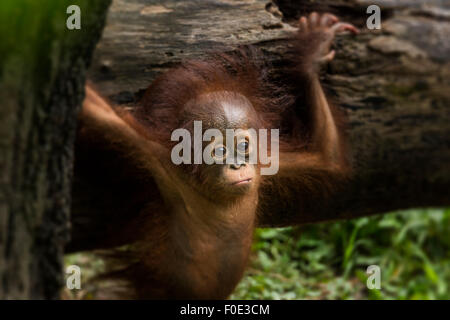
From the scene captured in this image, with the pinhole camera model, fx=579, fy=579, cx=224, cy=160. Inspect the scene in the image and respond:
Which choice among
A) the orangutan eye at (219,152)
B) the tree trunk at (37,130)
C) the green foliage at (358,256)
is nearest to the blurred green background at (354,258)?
the green foliage at (358,256)

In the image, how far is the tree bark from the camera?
2.99m

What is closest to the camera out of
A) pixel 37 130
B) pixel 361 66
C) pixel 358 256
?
pixel 37 130

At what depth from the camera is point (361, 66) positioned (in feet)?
10.9

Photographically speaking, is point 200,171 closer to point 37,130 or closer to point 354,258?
point 37,130

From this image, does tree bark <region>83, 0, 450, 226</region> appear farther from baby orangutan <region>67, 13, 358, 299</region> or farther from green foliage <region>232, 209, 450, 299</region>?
green foliage <region>232, 209, 450, 299</region>

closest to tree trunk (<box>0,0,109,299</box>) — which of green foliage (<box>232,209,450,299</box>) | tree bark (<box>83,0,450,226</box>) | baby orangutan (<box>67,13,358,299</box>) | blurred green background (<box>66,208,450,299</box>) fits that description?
baby orangutan (<box>67,13,358,299</box>)

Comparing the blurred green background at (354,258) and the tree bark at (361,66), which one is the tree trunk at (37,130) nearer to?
the tree bark at (361,66)

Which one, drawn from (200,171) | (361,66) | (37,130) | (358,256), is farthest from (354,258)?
(37,130)

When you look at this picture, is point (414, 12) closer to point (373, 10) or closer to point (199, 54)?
point (373, 10)

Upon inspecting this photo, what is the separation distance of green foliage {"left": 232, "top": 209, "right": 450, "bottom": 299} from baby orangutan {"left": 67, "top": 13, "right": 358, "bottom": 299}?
2.60 ft

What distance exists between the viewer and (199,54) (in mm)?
2977

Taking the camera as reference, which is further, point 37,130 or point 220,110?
point 220,110

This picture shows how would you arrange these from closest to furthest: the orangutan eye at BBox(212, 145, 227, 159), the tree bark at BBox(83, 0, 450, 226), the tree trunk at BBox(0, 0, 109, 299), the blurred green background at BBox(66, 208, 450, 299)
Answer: the tree trunk at BBox(0, 0, 109, 299) < the orangutan eye at BBox(212, 145, 227, 159) < the tree bark at BBox(83, 0, 450, 226) < the blurred green background at BBox(66, 208, 450, 299)

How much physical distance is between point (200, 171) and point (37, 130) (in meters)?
1.10
